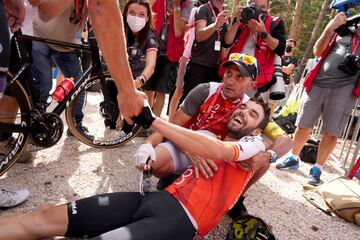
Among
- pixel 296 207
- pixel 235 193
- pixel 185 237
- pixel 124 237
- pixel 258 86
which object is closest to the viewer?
pixel 124 237

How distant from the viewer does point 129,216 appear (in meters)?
1.90

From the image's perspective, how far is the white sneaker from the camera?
7.46ft

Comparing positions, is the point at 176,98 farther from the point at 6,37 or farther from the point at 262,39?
the point at 6,37

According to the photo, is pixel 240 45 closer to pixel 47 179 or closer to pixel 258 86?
pixel 258 86

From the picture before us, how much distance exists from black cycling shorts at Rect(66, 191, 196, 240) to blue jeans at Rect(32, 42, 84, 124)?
1.59 meters

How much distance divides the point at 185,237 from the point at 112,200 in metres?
0.50

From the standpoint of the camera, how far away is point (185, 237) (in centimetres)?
185

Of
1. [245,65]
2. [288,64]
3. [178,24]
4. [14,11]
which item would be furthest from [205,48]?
[288,64]

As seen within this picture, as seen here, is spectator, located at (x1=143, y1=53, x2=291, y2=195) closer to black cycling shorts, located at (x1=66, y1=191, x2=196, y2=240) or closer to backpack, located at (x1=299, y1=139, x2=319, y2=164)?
black cycling shorts, located at (x1=66, y1=191, x2=196, y2=240)

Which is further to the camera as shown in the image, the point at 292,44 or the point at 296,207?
the point at 292,44

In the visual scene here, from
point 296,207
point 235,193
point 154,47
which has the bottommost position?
point 296,207

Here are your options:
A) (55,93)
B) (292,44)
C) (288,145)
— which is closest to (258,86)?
(288,145)

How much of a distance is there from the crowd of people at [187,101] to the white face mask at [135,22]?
0.04 ft

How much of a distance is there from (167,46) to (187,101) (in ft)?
6.34
